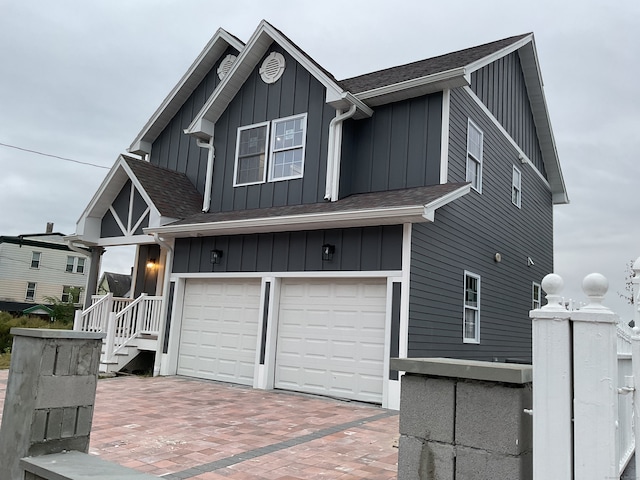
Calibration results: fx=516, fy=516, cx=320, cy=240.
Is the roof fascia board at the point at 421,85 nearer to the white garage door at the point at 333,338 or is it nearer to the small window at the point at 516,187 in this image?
the white garage door at the point at 333,338

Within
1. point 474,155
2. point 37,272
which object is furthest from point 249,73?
point 37,272

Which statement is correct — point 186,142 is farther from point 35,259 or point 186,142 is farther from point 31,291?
point 31,291

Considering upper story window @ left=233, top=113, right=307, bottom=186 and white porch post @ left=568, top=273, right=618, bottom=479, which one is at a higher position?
upper story window @ left=233, top=113, right=307, bottom=186

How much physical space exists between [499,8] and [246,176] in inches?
412

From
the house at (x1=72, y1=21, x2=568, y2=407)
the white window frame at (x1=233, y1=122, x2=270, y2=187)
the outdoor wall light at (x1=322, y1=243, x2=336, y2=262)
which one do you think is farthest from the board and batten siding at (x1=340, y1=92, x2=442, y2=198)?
the white window frame at (x1=233, y1=122, x2=270, y2=187)

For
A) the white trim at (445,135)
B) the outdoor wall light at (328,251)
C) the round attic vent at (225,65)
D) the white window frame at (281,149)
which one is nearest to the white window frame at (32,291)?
the round attic vent at (225,65)

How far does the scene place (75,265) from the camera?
121 ft

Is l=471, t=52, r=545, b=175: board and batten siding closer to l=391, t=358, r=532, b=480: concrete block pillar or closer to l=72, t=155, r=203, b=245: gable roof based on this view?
l=72, t=155, r=203, b=245: gable roof

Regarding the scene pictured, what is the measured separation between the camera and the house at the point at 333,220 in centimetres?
827

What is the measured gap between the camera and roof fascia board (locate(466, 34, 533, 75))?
9.13 metres

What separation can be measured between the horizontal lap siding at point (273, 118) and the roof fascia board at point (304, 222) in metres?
0.96

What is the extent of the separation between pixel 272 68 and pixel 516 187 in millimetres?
6584

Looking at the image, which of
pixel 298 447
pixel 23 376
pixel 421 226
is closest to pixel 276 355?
pixel 421 226

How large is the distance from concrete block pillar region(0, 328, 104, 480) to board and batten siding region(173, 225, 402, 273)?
541 cm
